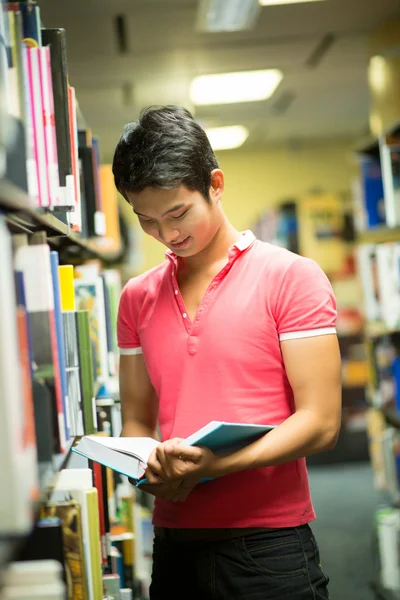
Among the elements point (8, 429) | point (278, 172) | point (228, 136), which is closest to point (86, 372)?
point (8, 429)

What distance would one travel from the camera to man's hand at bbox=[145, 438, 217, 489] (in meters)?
1.18

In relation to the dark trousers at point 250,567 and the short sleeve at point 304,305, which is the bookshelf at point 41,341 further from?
the short sleeve at point 304,305

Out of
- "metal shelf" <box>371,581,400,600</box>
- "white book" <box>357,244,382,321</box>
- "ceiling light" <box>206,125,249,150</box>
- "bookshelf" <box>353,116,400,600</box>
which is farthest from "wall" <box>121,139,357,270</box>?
"metal shelf" <box>371,581,400,600</box>

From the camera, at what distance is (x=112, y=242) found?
2748 mm

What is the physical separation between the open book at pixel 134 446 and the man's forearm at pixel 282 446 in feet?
0.06

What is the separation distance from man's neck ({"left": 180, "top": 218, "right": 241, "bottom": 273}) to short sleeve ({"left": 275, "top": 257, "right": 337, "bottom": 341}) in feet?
0.58

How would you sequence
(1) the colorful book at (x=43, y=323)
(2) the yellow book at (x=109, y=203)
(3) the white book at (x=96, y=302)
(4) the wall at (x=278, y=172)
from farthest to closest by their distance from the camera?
(4) the wall at (x=278, y=172)
(2) the yellow book at (x=109, y=203)
(3) the white book at (x=96, y=302)
(1) the colorful book at (x=43, y=323)

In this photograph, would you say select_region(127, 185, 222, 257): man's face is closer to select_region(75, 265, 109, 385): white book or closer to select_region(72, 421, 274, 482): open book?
select_region(72, 421, 274, 482): open book

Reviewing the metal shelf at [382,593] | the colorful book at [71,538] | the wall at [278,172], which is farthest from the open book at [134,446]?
the wall at [278,172]

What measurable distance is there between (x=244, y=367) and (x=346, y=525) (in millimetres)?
3144

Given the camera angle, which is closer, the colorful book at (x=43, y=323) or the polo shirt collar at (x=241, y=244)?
the colorful book at (x=43, y=323)

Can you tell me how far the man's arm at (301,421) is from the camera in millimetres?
1210

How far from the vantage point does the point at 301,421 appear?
122 centimetres

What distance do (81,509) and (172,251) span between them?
0.52 meters
